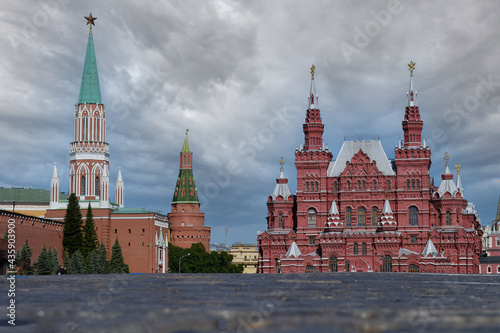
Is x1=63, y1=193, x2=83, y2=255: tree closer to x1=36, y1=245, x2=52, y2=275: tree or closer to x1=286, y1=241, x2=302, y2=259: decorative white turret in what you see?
x1=36, y1=245, x2=52, y2=275: tree

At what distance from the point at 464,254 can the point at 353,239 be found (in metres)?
14.1

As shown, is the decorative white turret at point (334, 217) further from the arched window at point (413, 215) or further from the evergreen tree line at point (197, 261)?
the evergreen tree line at point (197, 261)

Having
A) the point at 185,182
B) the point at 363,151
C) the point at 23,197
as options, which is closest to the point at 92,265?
the point at 363,151

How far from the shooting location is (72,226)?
107188mm

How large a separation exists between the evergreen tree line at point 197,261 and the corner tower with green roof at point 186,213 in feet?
19.9

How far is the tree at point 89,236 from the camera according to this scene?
343ft

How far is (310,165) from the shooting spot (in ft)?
321

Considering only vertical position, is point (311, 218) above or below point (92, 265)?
above

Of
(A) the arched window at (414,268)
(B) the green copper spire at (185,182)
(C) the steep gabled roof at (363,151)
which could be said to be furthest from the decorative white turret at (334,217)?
(B) the green copper spire at (185,182)

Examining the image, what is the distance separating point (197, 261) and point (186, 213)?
19.5 metres

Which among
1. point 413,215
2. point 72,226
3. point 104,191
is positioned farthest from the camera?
point 104,191

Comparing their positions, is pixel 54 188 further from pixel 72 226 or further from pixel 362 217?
pixel 362 217

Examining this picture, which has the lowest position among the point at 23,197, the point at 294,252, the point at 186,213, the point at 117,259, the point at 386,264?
the point at 386,264

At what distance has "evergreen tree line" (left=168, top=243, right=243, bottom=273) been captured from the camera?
130 metres
